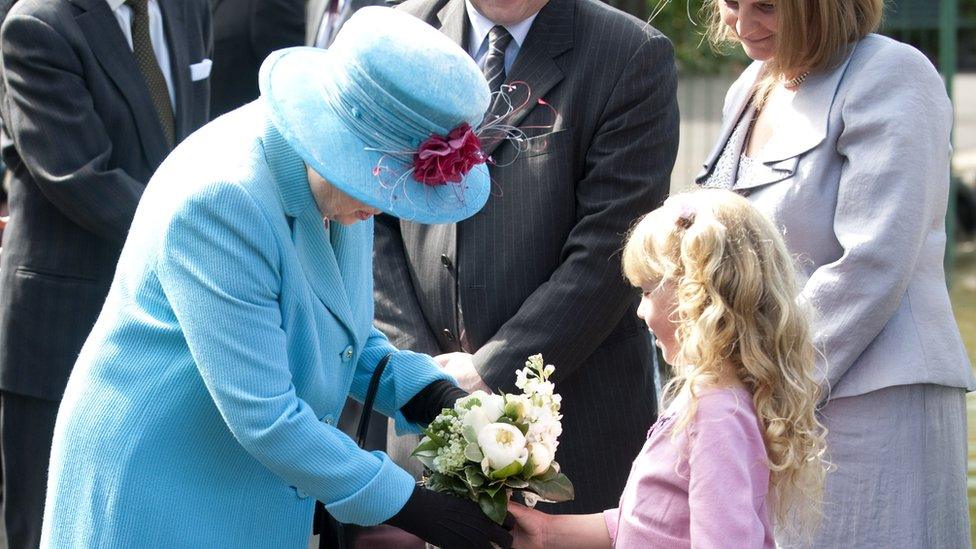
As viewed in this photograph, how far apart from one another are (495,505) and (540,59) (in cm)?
125

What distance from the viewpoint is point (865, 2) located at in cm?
296

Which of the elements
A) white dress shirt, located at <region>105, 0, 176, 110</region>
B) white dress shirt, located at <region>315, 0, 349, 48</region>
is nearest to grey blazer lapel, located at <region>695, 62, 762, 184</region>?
→ white dress shirt, located at <region>105, 0, 176, 110</region>

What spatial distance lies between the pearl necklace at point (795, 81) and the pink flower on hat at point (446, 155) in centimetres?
100

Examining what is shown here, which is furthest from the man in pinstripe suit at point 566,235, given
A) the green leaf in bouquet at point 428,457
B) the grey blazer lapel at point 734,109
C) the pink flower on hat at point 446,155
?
the pink flower on hat at point 446,155

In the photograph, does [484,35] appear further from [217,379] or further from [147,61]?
[217,379]

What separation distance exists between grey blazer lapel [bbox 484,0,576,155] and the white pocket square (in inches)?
52.2

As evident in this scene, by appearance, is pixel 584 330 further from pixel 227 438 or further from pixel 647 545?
pixel 227 438

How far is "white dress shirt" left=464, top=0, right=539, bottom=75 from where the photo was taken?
3.41 meters

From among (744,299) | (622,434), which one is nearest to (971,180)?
(622,434)

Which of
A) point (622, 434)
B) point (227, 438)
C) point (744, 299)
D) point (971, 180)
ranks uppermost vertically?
point (744, 299)

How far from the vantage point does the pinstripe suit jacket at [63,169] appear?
3.82 metres

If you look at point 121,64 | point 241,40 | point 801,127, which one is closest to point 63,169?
point 121,64

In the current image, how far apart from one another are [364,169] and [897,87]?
1.22m

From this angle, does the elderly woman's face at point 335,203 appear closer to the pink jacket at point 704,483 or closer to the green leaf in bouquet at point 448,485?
the green leaf in bouquet at point 448,485
